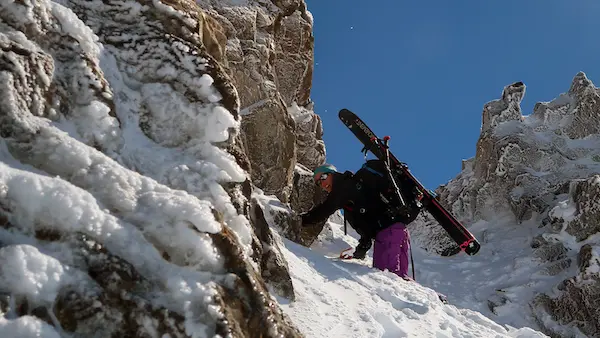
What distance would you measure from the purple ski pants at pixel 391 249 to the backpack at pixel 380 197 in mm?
190

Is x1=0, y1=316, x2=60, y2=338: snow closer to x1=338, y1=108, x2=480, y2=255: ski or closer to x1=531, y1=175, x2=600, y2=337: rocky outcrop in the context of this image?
x1=338, y1=108, x2=480, y2=255: ski

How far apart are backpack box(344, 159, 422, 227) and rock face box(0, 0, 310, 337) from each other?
4.73m

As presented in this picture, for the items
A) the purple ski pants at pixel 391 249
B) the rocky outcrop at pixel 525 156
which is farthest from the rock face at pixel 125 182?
the rocky outcrop at pixel 525 156

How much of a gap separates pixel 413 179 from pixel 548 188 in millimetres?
10392

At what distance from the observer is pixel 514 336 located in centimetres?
806

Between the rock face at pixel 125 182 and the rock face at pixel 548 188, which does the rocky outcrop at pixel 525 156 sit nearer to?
the rock face at pixel 548 188

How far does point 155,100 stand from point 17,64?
1373 millimetres

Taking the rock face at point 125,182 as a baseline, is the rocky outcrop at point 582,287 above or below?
above

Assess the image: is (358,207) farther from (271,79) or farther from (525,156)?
(525,156)

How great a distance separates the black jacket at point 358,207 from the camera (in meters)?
11.0

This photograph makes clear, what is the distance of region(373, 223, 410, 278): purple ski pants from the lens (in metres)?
10.5

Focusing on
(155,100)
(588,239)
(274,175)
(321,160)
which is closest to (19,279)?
(155,100)

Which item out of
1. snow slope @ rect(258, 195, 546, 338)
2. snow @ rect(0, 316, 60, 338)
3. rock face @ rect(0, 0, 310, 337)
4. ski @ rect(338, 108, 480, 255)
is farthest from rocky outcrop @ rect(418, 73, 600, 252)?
snow @ rect(0, 316, 60, 338)

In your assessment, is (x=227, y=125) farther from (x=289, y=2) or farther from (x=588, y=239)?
(x=588, y=239)
